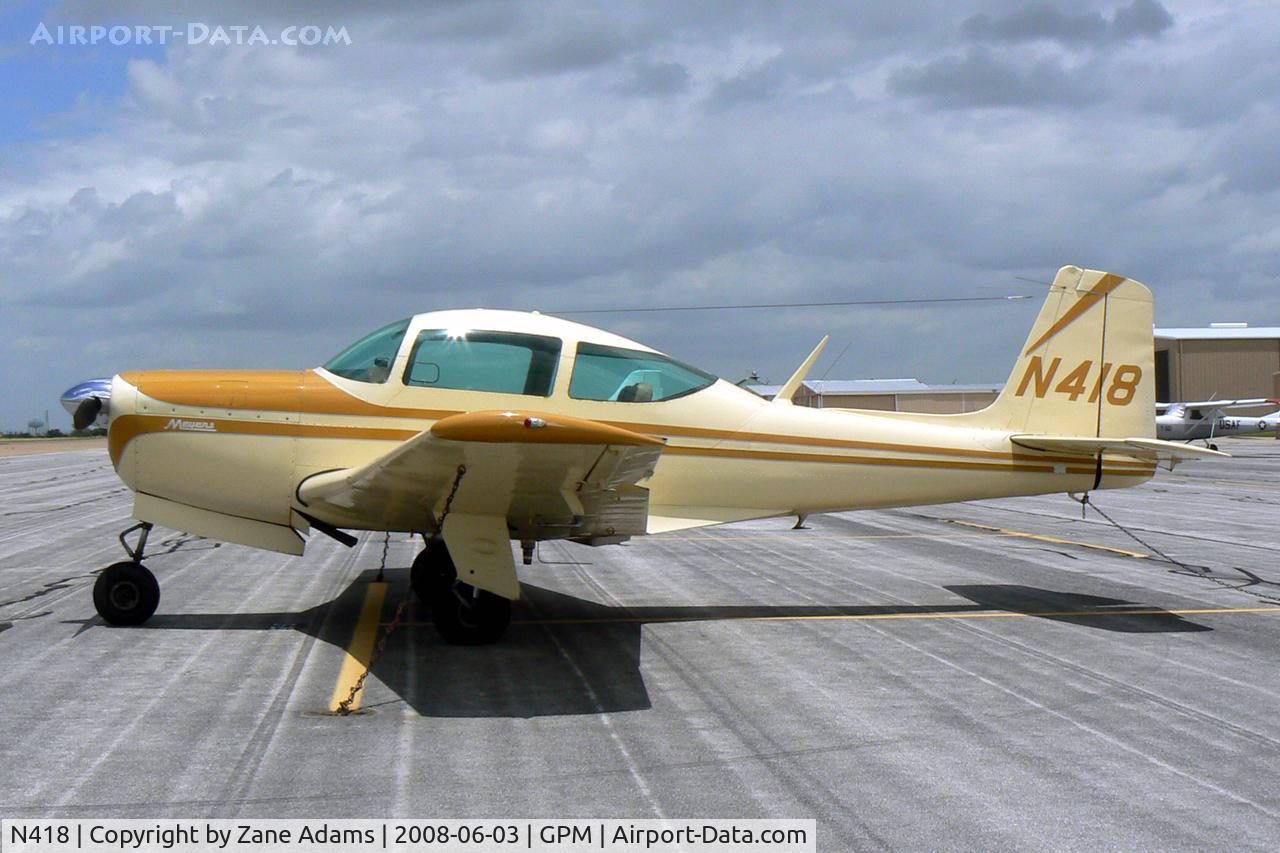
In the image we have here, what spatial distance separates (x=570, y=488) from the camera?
719 cm

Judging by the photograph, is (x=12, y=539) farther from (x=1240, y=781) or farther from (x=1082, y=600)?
(x=1240, y=781)

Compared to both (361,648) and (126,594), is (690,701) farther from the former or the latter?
(126,594)

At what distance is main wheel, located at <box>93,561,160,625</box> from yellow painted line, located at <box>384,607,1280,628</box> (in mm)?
1947

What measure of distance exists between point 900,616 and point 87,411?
679 cm

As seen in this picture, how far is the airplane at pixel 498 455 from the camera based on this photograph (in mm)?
7418

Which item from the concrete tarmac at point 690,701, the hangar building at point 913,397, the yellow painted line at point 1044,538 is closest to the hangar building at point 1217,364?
the hangar building at point 913,397

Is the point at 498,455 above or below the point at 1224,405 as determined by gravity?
below

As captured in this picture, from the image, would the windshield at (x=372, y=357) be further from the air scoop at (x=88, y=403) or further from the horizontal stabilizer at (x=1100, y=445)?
the horizontal stabilizer at (x=1100, y=445)

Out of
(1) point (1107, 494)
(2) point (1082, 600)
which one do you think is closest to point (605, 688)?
(2) point (1082, 600)

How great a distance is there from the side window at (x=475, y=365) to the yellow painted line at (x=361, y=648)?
6.34 ft

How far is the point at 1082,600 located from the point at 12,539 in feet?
44.1

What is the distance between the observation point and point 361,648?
7793mm

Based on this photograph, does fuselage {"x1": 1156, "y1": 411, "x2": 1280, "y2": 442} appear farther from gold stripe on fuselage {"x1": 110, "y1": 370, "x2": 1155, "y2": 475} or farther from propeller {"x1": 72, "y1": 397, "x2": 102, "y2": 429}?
propeller {"x1": 72, "y1": 397, "x2": 102, "y2": 429}

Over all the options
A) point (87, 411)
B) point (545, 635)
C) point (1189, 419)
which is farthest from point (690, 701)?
point (1189, 419)
